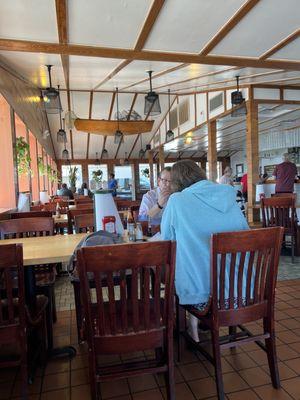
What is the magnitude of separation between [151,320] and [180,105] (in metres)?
10.3

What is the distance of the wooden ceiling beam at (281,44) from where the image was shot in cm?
360

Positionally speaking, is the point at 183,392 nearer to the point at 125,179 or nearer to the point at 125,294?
the point at 125,294

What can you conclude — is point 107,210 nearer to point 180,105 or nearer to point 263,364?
point 263,364

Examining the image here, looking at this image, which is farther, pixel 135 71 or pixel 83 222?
pixel 135 71

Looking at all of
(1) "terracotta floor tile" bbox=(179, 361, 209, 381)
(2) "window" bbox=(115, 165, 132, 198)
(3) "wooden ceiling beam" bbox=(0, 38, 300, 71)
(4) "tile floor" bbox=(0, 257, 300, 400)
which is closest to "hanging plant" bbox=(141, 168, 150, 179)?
(2) "window" bbox=(115, 165, 132, 198)

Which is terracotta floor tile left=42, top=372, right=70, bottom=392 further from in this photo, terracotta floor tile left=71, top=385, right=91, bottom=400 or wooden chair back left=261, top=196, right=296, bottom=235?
wooden chair back left=261, top=196, right=296, bottom=235

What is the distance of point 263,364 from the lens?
2.11 meters

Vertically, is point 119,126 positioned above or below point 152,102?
above

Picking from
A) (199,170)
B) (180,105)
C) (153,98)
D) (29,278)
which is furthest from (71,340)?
(180,105)

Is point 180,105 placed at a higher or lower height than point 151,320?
higher

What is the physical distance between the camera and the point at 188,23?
3273 mm

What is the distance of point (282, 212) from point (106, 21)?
3.27m

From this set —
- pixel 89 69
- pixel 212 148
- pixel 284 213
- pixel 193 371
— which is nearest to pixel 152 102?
pixel 89 69

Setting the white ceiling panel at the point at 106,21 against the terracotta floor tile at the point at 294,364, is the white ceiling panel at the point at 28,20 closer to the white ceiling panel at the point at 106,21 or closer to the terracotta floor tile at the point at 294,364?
the white ceiling panel at the point at 106,21
